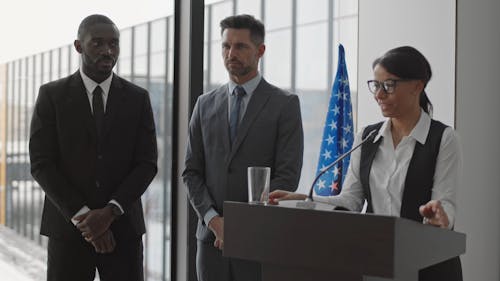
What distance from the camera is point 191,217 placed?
4.49 m

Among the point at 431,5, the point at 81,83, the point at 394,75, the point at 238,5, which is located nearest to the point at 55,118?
the point at 81,83

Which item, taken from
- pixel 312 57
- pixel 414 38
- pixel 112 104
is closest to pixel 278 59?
pixel 312 57

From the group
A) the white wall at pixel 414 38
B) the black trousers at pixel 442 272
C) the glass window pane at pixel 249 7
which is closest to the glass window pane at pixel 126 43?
the glass window pane at pixel 249 7

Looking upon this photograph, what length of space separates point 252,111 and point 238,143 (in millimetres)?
171

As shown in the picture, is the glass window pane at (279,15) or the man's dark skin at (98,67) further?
the glass window pane at (279,15)

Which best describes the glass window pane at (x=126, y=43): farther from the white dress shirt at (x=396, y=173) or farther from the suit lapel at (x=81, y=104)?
the white dress shirt at (x=396, y=173)

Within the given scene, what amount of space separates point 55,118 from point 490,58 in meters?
2.94

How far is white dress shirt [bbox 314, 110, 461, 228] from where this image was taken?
2.47m

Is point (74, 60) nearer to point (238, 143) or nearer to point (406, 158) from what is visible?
point (238, 143)

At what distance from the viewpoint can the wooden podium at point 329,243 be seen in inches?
69.1

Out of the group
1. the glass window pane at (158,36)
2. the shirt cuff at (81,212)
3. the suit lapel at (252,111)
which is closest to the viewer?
the shirt cuff at (81,212)

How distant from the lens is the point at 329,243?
1.84 m

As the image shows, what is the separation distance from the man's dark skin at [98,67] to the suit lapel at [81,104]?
0.27 ft

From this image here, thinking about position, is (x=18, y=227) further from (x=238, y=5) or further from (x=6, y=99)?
(x=238, y=5)
